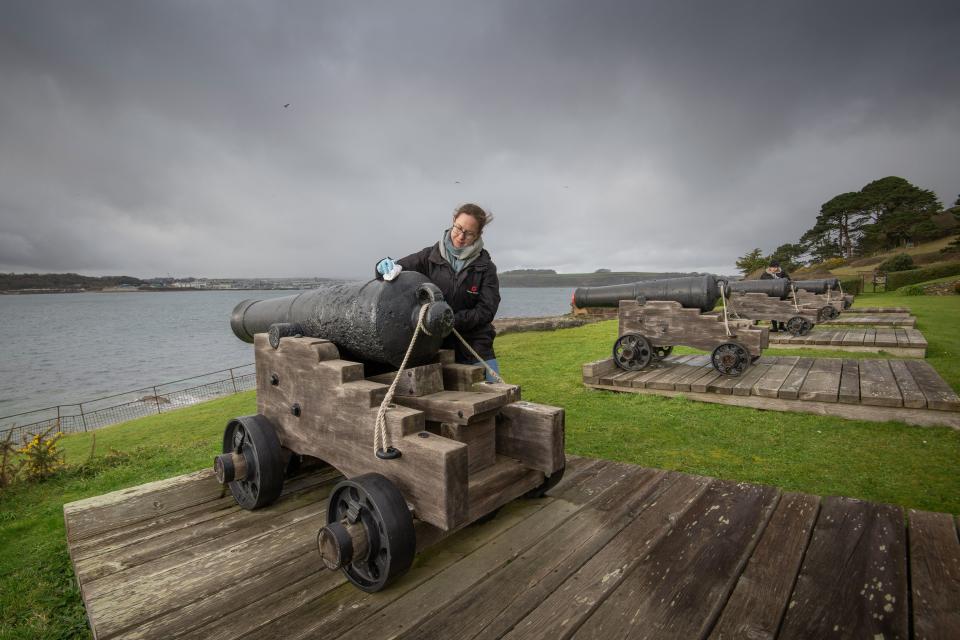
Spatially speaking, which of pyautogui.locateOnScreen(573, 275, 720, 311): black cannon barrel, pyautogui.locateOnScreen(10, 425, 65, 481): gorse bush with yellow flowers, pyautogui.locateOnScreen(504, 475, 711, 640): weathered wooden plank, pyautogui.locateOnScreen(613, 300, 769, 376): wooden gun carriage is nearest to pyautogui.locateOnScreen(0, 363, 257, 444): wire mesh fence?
pyautogui.locateOnScreen(10, 425, 65, 481): gorse bush with yellow flowers

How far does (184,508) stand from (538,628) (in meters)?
2.12

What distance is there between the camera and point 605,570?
1941mm

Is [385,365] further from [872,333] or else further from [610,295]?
[872,333]

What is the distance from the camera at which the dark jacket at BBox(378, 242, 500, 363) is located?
2.97 m

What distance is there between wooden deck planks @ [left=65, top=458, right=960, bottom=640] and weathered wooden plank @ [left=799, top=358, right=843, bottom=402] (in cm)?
292

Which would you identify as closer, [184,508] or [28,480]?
[184,508]

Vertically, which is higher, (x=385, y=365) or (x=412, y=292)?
(x=412, y=292)

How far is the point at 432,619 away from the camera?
5.54 feet

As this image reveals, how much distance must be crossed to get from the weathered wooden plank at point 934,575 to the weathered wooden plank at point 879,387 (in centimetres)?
288

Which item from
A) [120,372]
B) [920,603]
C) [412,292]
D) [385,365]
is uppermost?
[412,292]

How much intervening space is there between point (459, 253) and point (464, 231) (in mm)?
140

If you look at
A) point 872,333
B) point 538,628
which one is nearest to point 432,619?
point 538,628

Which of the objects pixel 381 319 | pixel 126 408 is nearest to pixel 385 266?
pixel 381 319

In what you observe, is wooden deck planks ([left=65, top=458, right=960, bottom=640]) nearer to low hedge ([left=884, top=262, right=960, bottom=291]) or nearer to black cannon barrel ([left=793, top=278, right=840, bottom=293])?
black cannon barrel ([left=793, top=278, right=840, bottom=293])
